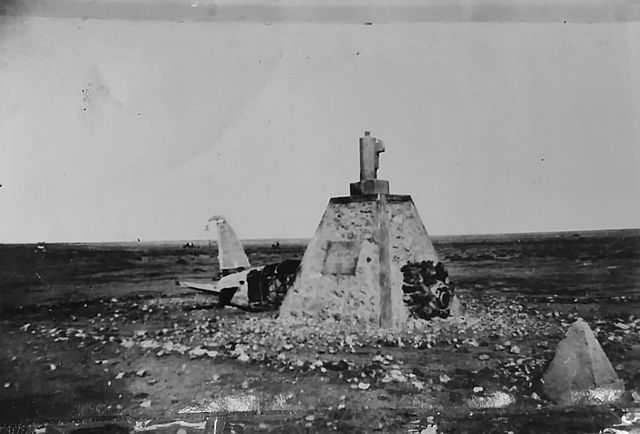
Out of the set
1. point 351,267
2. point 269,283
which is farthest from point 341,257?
point 269,283

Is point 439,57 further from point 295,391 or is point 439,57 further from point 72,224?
point 72,224

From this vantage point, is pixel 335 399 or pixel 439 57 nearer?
pixel 335 399

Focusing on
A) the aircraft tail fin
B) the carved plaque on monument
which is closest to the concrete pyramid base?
the carved plaque on monument

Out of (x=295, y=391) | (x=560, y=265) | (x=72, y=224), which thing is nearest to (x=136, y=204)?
(x=72, y=224)

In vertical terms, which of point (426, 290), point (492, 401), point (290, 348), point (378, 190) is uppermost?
point (378, 190)

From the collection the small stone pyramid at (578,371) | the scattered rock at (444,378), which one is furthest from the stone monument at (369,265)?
the small stone pyramid at (578,371)

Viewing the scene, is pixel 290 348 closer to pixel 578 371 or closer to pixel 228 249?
pixel 228 249

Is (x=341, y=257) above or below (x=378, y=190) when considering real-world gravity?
below
